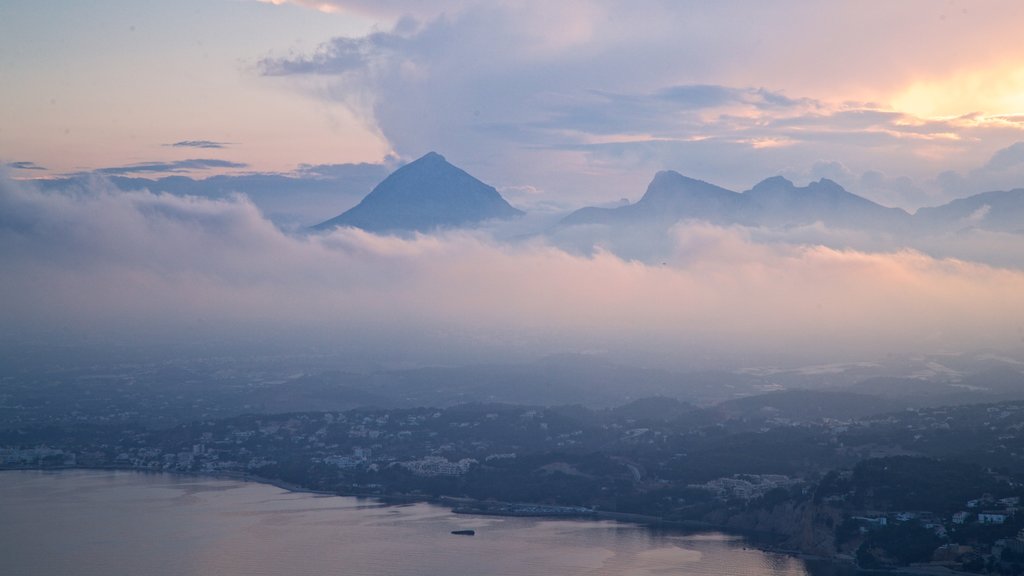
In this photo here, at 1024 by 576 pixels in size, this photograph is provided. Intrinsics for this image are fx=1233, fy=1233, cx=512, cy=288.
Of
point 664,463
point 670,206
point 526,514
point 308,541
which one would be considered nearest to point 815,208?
point 670,206

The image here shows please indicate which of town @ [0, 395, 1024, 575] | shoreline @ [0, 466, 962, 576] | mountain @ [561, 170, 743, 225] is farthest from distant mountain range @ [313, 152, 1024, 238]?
shoreline @ [0, 466, 962, 576]

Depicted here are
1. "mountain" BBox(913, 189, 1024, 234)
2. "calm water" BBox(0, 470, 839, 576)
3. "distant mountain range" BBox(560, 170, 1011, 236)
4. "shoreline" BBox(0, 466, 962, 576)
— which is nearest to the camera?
"shoreline" BBox(0, 466, 962, 576)

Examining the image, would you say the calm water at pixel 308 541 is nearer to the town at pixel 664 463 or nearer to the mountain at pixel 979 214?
the town at pixel 664 463

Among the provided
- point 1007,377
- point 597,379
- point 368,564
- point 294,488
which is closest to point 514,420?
point 294,488

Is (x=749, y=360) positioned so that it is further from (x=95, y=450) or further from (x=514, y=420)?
(x=95, y=450)

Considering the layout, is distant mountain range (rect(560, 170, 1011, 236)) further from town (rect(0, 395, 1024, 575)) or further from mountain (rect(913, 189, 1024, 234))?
town (rect(0, 395, 1024, 575))

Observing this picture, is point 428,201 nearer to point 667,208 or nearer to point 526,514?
point 667,208
